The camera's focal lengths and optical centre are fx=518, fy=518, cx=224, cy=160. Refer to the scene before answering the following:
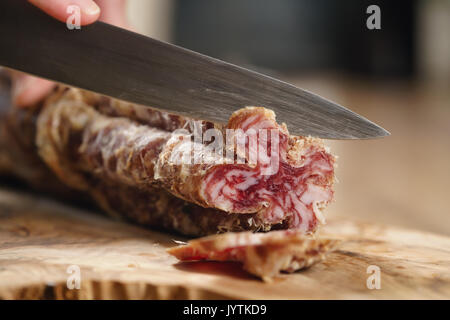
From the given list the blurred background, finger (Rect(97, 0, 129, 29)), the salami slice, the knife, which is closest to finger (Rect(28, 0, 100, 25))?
the knife

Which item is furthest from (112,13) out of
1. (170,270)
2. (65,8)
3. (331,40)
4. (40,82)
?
(331,40)

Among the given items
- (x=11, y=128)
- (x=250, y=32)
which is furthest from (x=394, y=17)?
(x=11, y=128)

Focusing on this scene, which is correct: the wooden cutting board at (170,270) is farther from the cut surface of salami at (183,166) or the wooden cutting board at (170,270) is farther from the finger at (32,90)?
the finger at (32,90)

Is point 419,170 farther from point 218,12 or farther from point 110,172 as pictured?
point 218,12

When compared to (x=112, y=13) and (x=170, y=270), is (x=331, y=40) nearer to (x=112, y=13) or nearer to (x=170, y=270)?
(x=112, y=13)

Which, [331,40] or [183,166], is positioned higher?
[331,40]

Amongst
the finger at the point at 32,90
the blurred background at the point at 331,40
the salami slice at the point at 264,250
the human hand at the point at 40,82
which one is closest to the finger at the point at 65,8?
the human hand at the point at 40,82
